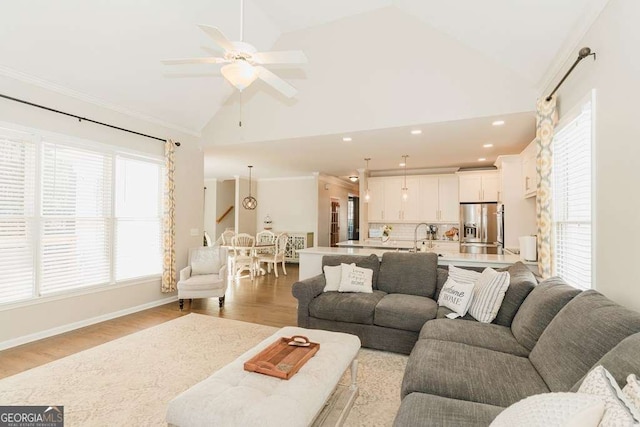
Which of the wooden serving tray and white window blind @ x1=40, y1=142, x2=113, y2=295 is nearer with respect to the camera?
the wooden serving tray

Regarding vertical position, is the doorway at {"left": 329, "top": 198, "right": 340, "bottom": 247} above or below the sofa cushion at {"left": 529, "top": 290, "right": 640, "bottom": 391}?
above

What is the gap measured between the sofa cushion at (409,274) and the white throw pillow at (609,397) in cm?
264

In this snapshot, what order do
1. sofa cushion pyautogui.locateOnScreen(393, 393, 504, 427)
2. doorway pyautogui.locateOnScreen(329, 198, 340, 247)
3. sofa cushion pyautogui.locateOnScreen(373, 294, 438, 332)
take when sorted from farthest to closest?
doorway pyautogui.locateOnScreen(329, 198, 340, 247) → sofa cushion pyautogui.locateOnScreen(373, 294, 438, 332) → sofa cushion pyautogui.locateOnScreen(393, 393, 504, 427)

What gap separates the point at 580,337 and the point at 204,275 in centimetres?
479

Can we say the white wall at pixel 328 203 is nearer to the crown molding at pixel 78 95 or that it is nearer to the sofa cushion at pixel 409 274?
the crown molding at pixel 78 95

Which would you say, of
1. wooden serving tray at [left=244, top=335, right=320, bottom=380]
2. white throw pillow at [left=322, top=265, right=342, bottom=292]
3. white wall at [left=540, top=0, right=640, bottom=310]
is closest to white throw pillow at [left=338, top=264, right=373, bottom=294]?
white throw pillow at [left=322, top=265, right=342, bottom=292]

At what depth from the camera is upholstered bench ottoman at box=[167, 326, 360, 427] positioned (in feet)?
4.88

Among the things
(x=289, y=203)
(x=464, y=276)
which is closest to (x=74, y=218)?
(x=464, y=276)

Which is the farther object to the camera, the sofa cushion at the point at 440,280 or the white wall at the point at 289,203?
the white wall at the point at 289,203

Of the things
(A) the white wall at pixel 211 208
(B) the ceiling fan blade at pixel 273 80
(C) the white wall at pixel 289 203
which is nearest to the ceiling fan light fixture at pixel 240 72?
(B) the ceiling fan blade at pixel 273 80

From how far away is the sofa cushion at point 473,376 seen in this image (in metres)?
1.65

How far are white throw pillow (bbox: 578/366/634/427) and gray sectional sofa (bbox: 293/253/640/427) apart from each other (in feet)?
0.58

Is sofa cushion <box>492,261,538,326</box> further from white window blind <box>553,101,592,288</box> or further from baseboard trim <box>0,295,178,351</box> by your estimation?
baseboard trim <box>0,295,178,351</box>

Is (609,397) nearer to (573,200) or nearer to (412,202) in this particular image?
(573,200)
